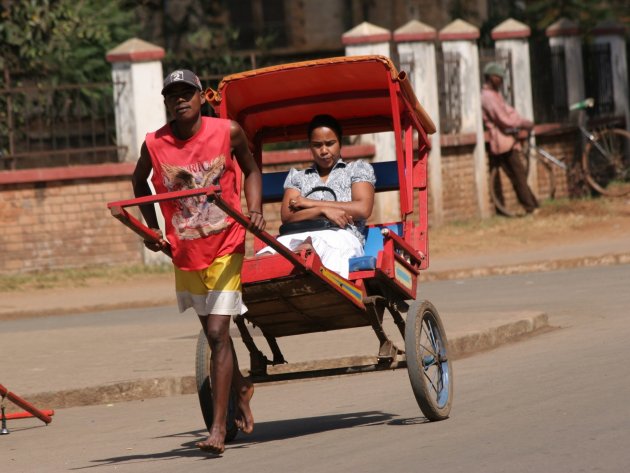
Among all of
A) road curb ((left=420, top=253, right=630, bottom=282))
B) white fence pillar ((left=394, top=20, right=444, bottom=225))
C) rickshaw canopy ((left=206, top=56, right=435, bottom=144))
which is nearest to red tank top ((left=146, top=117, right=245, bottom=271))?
rickshaw canopy ((left=206, top=56, right=435, bottom=144))

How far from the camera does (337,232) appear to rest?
8.96m

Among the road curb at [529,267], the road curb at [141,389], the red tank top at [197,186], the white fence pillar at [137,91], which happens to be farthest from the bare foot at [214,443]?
the white fence pillar at [137,91]

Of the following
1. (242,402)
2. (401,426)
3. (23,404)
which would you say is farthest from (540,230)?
(242,402)

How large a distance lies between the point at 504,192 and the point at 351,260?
14.9 metres

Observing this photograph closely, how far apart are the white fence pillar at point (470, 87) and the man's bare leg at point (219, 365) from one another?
1507 cm

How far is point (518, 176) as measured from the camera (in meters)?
22.8

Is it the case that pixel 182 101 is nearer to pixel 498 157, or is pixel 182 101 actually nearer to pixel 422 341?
pixel 422 341

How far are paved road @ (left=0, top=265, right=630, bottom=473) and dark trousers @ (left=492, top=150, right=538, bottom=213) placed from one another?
9905mm

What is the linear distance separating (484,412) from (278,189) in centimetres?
228

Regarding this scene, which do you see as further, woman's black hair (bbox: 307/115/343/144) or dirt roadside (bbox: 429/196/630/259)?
dirt roadside (bbox: 429/196/630/259)

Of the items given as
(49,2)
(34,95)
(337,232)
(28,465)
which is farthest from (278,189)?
(49,2)

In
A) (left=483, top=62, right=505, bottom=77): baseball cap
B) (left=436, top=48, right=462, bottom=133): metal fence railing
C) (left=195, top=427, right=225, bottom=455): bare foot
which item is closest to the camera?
(left=195, top=427, right=225, bottom=455): bare foot

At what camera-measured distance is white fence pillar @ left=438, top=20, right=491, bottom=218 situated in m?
22.9

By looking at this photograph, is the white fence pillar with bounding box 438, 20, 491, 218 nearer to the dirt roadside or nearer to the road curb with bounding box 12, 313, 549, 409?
the dirt roadside
